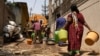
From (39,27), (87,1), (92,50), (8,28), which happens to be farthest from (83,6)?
(8,28)

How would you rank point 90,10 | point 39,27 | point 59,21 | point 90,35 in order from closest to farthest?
point 90,35 → point 90,10 → point 59,21 → point 39,27

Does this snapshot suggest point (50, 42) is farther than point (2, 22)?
No

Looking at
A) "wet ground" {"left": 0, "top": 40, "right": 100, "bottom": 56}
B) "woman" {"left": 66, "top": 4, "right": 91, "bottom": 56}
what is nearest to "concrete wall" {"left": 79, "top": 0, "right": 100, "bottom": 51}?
"wet ground" {"left": 0, "top": 40, "right": 100, "bottom": 56}

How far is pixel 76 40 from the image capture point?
9.55 meters

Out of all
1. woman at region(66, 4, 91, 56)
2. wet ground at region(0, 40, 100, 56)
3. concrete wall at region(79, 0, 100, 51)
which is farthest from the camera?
concrete wall at region(79, 0, 100, 51)

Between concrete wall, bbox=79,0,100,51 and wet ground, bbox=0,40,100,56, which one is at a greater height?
concrete wall, bbox=79,0,100,51

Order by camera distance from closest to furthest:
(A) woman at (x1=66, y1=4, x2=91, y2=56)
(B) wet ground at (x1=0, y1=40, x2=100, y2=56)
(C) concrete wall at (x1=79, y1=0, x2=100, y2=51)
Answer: (A) woman at (x1=66, y1=4, x2=91, y2=56) → (B) wet ground at (x1=0, y1=40, x2=100, y2=56) → (C) concrete wall at (x1=79, y1=0, x2=100, y2=51)

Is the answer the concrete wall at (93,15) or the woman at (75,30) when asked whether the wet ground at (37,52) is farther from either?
the woman at (75,30)

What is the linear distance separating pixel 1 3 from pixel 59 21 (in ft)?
22.3

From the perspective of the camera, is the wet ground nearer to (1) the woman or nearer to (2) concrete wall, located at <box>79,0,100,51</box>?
(2) concrete wall, located at <box>79,0,100,51</box>

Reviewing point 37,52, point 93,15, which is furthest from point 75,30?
point 93,15

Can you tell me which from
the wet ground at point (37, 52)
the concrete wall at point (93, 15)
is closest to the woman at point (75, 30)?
the wet ground at point (37, 52)

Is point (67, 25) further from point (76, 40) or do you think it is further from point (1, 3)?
point (1, 3)

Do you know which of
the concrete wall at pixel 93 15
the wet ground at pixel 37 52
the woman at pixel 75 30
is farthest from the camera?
the concrete wall at pixel 93 15
